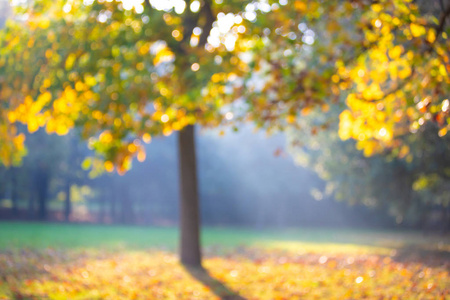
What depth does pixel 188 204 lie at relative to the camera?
1127 centimetres

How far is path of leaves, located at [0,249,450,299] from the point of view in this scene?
6.89 m

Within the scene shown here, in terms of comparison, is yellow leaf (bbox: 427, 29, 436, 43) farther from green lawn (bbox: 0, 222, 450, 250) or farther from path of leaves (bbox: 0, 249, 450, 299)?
green lawn (bbox: 0, 222, 450, 250)

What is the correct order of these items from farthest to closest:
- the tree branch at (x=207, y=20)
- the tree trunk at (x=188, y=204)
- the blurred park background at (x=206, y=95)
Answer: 1. the tree trunk at (x=188, y=204)
2. the tree branch at (x=207, y=20)
3. the blurred park background at (x=206, y=95)

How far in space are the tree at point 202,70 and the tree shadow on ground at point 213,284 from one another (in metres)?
2.65

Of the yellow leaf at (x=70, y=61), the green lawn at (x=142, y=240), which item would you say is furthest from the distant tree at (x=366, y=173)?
the yellow leaf at (x=70, y=61)

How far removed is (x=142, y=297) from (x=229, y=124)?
A: 3030 mm

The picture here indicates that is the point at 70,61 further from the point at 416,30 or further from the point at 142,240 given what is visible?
the point at 142,240

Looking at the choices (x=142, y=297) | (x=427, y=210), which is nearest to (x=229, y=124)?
(x=142, y=297)

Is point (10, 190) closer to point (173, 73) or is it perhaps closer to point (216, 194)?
point (216, 194)

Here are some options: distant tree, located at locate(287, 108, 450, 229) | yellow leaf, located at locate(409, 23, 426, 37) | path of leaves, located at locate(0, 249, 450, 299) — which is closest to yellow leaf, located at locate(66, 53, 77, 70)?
path of leaves, located at locate(0, 249, 450, 299)

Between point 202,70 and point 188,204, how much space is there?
15.5 ft

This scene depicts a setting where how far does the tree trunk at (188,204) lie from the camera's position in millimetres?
11273

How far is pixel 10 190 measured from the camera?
3347 cm

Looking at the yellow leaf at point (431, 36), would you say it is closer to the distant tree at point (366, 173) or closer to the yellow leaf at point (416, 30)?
the yellow leaf at point (416, 30)
